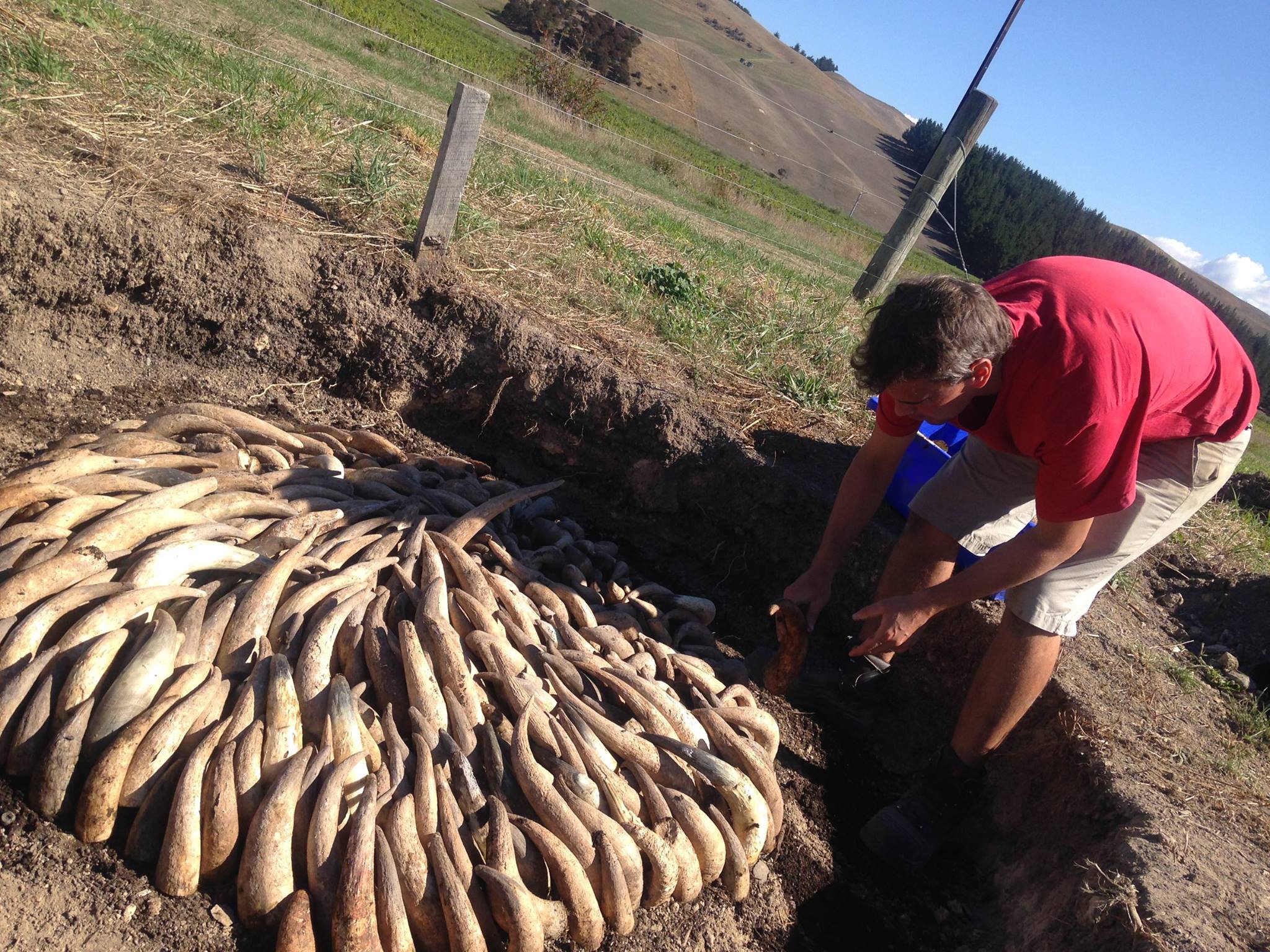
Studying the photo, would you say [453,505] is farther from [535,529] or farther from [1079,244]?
[1079,244]

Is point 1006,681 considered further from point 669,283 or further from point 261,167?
point 261,167

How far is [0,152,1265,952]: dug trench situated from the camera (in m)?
2.75

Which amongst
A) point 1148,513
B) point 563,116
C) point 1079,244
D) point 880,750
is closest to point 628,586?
point 880,750

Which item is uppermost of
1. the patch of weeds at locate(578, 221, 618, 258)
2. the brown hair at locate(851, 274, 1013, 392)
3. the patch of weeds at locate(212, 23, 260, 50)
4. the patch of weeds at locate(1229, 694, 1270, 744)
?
the brown hair at locate(851, 274, 1013, 392)

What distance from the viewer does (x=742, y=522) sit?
4246mm

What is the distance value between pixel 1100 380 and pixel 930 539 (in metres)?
1.25

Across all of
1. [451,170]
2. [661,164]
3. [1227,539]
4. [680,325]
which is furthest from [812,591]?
[661,164]

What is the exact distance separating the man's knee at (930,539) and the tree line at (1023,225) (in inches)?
846

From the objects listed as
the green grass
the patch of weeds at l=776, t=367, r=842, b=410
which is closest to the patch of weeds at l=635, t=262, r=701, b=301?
the patch of weeds at l=776, t=367, r=842, b=410

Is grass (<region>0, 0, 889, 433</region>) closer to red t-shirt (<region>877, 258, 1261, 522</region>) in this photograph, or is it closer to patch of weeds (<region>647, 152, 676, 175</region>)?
red t-shirt (<region>877, 258, 1261, 522</region>)

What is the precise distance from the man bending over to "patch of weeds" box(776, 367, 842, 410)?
5.05ft

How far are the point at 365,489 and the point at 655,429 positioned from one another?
1.52m

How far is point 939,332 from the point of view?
2.24 meters

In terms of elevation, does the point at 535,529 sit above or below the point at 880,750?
above
